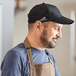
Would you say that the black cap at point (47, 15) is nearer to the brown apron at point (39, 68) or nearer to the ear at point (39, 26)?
the ear at point (39, 26)

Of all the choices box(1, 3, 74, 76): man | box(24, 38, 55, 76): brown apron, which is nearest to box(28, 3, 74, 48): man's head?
box(1, 3, 74, 76): man

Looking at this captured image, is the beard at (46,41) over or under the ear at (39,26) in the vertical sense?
under

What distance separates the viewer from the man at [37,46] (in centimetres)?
123

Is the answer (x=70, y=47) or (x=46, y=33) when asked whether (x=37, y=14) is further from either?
(x=70, y=47)

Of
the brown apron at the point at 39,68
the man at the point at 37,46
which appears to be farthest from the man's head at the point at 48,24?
the brown apron at the point at 39,68

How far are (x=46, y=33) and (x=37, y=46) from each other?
0.39 ft

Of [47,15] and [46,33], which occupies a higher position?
[47,15]

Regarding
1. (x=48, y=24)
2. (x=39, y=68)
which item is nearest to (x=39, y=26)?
(x=48, y=24)

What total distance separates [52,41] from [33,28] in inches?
6.2

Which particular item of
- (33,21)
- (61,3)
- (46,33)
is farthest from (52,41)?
(61,3)

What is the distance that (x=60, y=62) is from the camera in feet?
12.3

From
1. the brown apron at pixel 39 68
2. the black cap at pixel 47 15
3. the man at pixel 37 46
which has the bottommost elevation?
the brown apron at pixel 39 68

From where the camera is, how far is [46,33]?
131cm

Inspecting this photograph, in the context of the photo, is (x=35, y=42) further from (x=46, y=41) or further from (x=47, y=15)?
(x=47, y=15)
